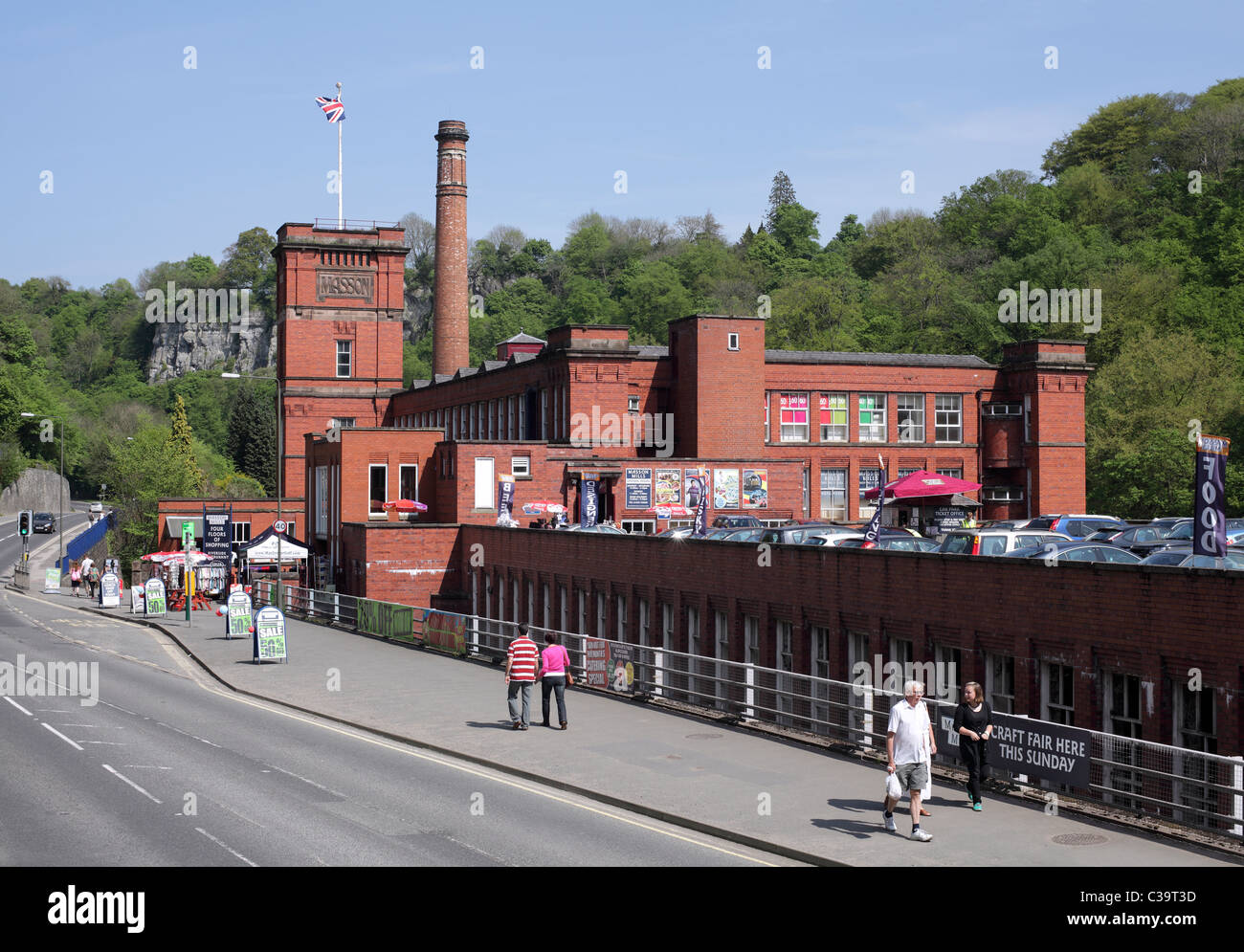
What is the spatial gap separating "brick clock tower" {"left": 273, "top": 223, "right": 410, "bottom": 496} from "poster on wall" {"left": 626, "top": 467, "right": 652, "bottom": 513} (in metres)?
39.5

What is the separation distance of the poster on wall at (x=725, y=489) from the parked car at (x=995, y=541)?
78.1 feet

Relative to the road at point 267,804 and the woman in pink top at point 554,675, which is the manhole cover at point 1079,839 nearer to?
the road at point 267,804

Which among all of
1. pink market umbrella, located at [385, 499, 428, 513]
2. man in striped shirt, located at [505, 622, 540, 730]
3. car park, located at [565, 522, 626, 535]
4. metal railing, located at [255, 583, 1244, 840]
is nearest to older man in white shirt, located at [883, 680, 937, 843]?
metal railing, located at [255, 583, 1244, 840]

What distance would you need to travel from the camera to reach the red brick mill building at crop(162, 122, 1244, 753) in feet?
61.5

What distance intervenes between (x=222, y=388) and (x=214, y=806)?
16565cm

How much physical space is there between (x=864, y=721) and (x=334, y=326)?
237ft

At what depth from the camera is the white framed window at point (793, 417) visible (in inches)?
2416

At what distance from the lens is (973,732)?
16312mm

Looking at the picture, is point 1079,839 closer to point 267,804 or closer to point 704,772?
point 704,772

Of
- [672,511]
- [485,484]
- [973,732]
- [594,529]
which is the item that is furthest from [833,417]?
[973,732]

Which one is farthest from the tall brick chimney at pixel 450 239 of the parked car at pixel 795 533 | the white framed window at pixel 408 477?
the parked car at pixel 795 533

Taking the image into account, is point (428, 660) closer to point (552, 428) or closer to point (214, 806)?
point (214, 806)
